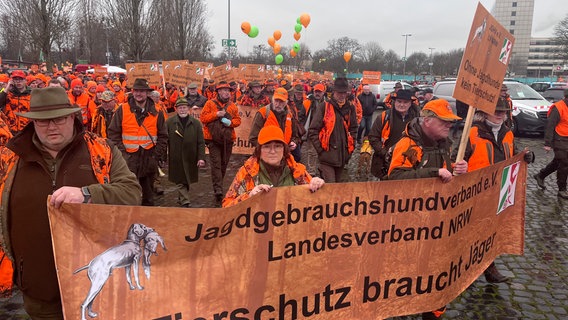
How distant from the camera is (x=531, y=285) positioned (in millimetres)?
4461

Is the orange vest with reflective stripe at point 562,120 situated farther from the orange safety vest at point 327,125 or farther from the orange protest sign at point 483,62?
the orange protest sign at point 483,62

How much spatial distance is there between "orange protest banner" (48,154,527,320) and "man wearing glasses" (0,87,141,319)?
1.08ft

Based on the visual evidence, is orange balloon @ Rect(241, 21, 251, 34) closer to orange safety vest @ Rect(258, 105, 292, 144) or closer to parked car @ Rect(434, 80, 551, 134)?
parked car @ Rect(434, 80, 551, 134)

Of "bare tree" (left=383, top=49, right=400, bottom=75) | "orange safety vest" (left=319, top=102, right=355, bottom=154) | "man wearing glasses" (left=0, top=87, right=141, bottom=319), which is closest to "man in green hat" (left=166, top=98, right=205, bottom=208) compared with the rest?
"orange safety vest" (left=319, top=102, right=355, bottom=154)

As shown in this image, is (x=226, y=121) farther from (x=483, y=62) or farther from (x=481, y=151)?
(x=483, y=62)

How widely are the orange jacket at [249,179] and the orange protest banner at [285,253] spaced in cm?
81

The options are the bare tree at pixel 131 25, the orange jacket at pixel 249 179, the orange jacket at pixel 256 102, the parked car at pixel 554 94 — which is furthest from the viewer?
the bare tree at pixel 131 25

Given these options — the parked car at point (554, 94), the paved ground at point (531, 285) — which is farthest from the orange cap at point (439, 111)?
the parked car at point (554, 94)

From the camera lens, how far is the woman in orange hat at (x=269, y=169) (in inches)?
140

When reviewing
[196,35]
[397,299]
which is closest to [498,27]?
[397,299]

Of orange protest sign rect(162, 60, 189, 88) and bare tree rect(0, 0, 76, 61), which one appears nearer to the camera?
orange protest sign rect(162, 60, 189, 88)

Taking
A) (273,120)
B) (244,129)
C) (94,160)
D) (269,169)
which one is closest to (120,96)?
(244,129)

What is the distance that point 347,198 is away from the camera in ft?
9.36

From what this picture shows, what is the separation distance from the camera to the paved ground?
393 cm
